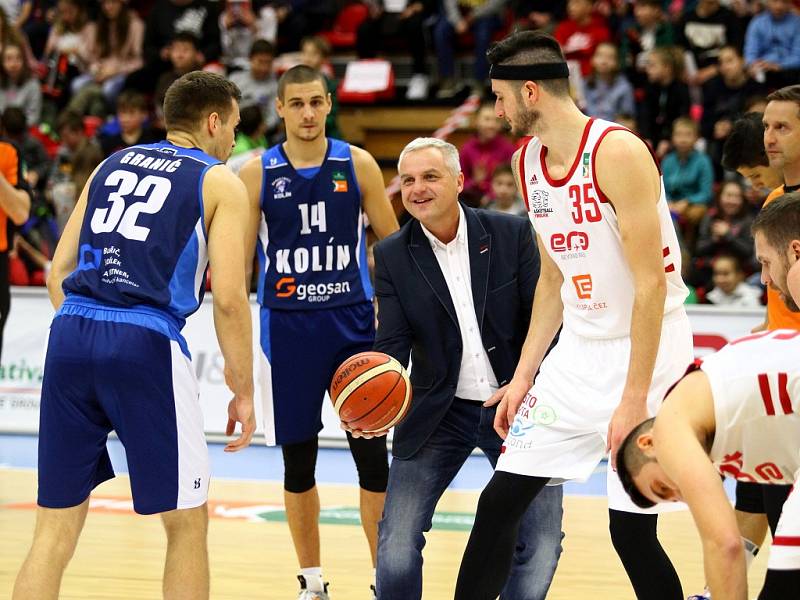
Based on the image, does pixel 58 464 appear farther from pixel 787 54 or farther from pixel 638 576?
pixel 787 54

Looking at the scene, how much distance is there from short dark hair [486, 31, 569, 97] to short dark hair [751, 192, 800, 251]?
3.45 ft

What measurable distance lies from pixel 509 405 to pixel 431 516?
1.92ft

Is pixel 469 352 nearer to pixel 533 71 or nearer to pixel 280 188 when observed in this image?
pixel 533 71

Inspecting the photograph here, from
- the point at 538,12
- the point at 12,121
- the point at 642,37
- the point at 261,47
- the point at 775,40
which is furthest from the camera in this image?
the point at 538,12

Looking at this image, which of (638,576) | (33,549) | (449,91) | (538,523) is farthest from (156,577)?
(449,91)

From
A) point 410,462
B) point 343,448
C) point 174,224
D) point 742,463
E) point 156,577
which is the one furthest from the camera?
point 343,448

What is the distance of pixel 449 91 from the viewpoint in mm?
15227

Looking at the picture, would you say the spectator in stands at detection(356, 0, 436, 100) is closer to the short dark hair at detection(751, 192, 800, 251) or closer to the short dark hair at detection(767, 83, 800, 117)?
the short dark hair at detection(767, 83, 800, 117)

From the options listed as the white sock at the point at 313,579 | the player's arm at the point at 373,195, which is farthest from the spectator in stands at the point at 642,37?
the white sock at the point at 313,579

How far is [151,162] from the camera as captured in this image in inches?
185

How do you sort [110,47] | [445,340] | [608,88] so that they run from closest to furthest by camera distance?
[445,340] < [608,88] < [110,47]

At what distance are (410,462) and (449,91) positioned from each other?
10.8m

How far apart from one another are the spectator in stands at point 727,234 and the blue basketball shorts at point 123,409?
276 inches

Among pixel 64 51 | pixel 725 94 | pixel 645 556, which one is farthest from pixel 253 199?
pixel 64 51
